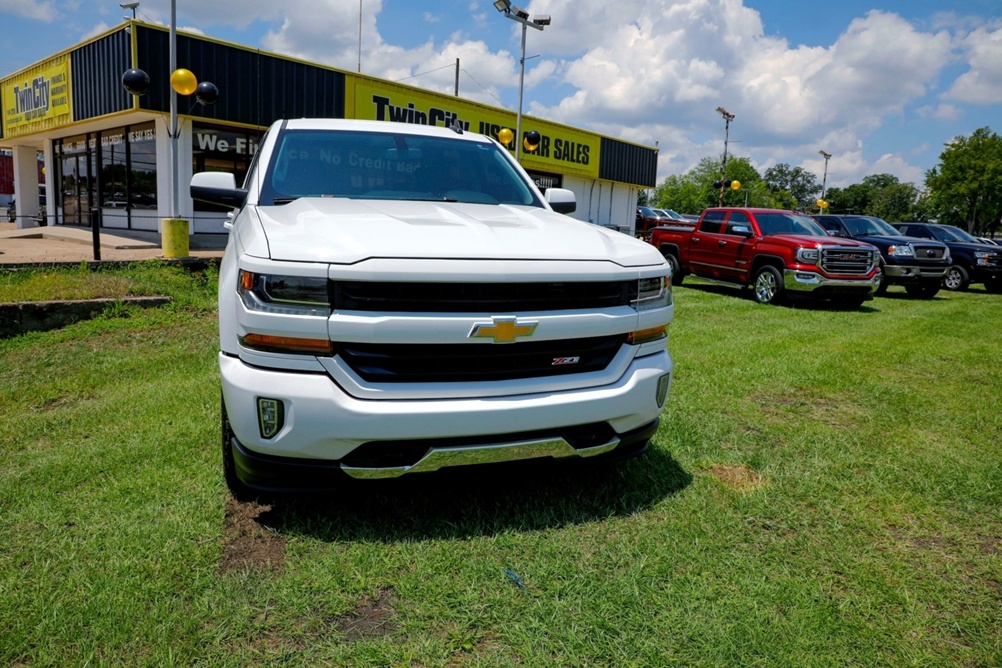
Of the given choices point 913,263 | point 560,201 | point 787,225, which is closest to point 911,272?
point 913,263

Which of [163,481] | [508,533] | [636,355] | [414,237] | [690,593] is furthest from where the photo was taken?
[163,481]

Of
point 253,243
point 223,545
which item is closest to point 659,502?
point 223,545

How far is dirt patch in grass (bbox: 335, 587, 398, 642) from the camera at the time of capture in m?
2.16

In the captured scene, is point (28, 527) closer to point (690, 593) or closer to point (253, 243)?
point (253, 243)

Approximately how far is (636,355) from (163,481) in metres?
2.32

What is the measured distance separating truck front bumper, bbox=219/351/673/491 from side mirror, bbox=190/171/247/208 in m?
1.42

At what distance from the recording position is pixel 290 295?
2.40 m

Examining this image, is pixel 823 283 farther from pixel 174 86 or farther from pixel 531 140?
pixel 174 86

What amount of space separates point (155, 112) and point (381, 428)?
48.6 ft

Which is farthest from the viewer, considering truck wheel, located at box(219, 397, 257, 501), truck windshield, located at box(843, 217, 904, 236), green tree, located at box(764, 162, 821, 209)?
green tree, located at box(764, 162, 821, 209)

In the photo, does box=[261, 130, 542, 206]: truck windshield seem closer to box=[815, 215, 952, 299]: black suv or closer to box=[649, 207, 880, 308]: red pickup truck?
box=[649, 207, 880, 308]: red pickup truck

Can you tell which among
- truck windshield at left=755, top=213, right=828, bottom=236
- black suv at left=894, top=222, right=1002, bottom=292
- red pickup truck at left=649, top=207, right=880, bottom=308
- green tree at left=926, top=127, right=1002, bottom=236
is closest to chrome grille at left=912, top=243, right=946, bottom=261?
black suv at left=894, top=222, right=1002, bottom=292

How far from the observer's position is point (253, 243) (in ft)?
8.38

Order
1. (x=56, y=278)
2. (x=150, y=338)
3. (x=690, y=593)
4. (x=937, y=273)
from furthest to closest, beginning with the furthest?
1. (x=937, y=273)
2. (x=56, y=278)
3. (x=150, y=338)
4. (x=690, y=593)
